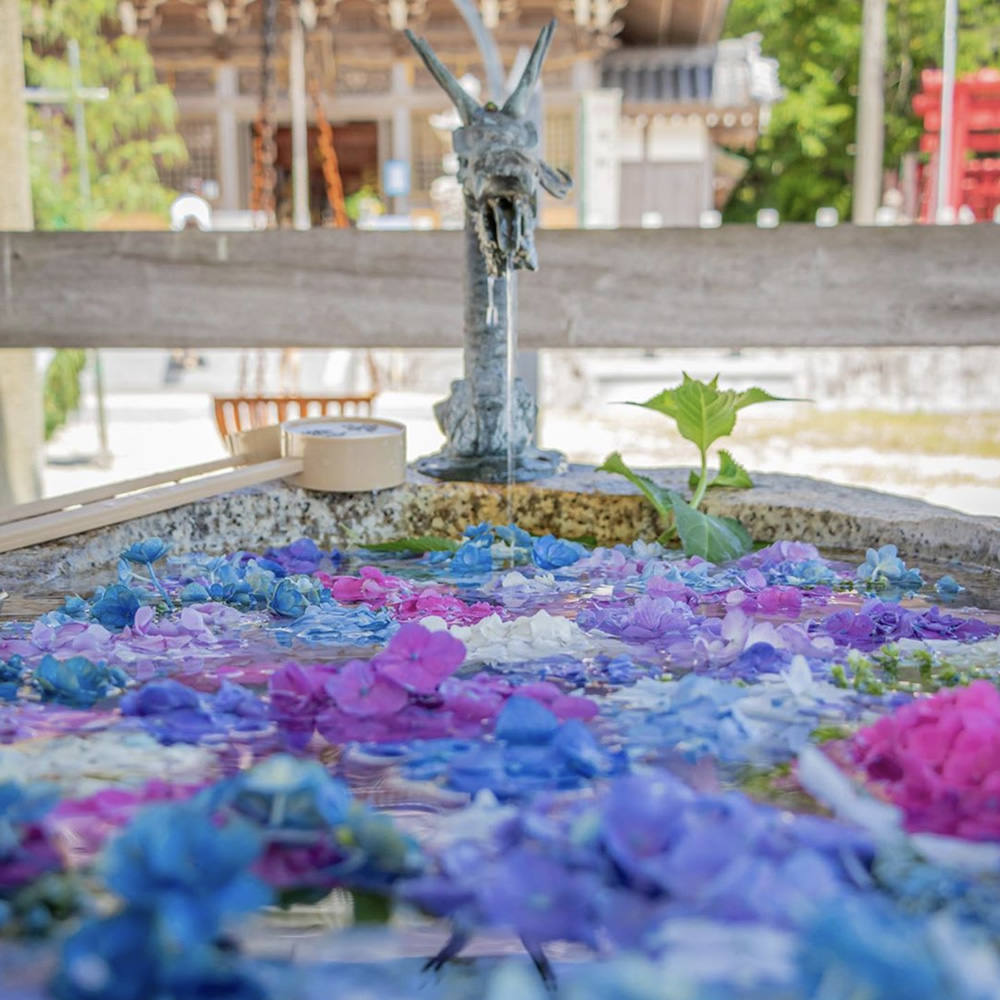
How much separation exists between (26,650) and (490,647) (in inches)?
18.6

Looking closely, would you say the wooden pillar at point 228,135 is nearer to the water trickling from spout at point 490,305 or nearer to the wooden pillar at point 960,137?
the wooden pillar at point 960,137

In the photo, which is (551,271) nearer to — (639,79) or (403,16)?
(403,16)

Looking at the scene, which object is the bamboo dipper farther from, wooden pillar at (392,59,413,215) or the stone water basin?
wooden pillar at (392,59,413,215)

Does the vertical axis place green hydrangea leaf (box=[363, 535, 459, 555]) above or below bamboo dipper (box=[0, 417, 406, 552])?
below

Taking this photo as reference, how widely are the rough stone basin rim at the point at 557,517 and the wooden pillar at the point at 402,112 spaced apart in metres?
13.1

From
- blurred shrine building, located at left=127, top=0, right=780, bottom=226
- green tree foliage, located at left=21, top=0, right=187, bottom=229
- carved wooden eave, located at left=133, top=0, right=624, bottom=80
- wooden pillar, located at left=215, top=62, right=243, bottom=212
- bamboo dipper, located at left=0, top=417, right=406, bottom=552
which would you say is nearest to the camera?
bamboo dipper, located at left=0, top=417, right=406, bottom=552

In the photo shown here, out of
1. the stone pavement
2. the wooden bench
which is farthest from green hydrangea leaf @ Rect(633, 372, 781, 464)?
the stone pavement

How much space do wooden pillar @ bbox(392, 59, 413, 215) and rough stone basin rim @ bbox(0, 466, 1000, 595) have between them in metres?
13.1

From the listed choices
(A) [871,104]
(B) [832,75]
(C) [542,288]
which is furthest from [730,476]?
(B) [832,75]

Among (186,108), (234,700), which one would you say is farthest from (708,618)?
(186,108)

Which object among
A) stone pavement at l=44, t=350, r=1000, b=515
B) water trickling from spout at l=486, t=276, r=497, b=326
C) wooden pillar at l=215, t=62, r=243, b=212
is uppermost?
wooden pillar at l=215, t=62, r=243, b=212

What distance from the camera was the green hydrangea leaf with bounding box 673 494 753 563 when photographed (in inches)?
72.9

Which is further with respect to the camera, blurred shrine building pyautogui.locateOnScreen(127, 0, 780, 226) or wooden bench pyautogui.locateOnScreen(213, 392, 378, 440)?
blurred shrine building pyautogui.locateOnScreen(127, 0, 780, 226)

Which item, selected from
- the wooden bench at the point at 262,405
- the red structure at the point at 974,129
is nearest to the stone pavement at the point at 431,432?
the wooden bench at the point at 262,405
